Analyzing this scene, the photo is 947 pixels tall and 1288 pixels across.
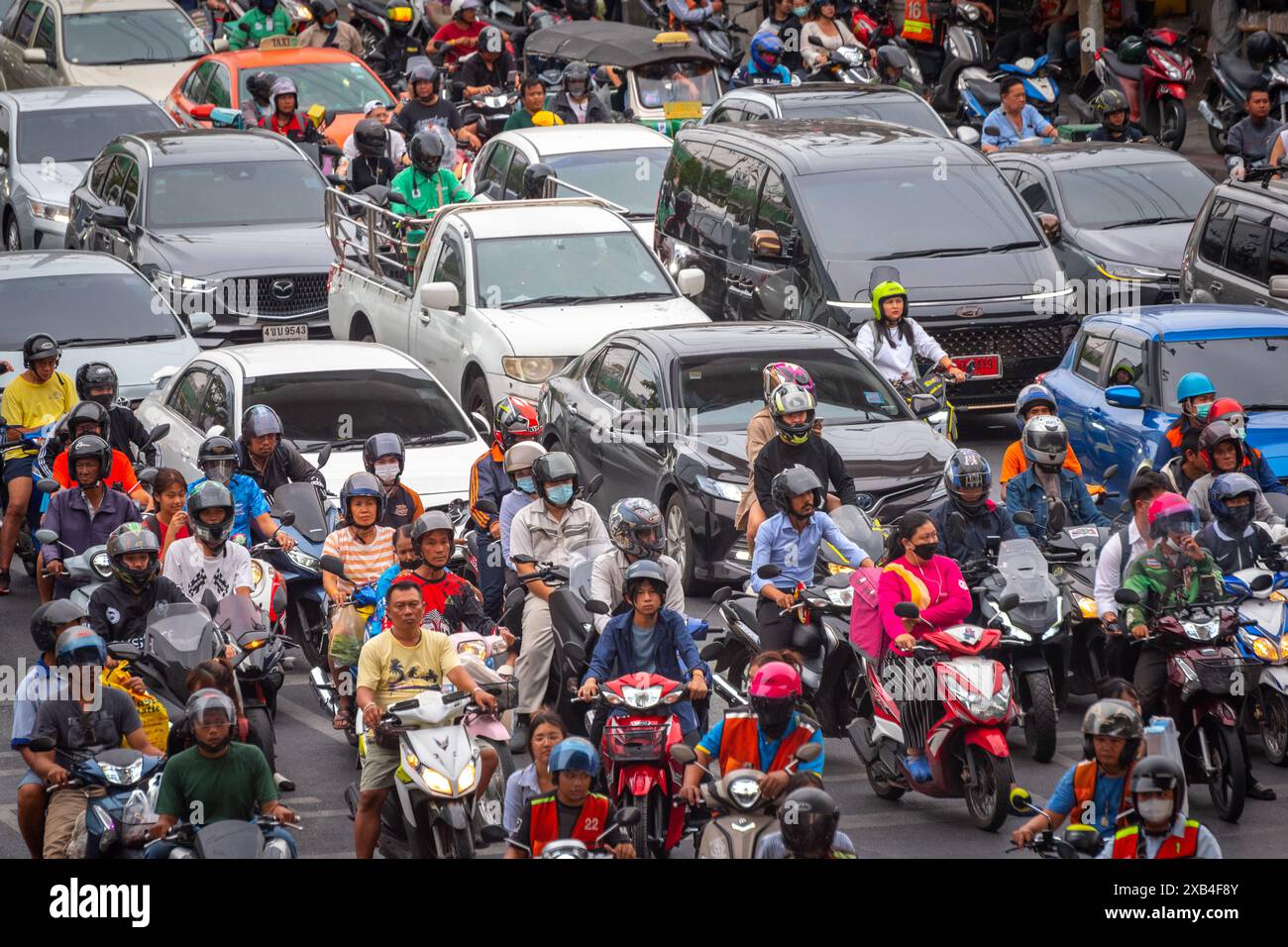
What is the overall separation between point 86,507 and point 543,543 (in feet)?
9.36

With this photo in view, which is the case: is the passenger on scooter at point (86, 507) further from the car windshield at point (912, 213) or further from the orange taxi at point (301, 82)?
the orange taxi at point (301, 82)

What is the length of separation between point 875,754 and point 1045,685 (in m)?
0.98

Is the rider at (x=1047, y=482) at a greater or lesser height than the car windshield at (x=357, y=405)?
greater

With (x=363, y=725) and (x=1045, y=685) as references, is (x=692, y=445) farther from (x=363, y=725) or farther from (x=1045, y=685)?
(x=363, y=725)

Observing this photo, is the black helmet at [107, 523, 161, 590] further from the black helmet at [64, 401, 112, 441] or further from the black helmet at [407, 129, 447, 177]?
the black helmet at [407, 129, 447, 177]

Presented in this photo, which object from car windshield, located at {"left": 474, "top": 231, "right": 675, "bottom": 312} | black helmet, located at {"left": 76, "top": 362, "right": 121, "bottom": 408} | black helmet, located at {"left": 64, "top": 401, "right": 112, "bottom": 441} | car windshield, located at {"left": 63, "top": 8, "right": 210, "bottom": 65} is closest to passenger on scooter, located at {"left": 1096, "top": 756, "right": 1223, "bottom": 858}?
black helmet, located at {"left": 64, "top": 401, "right": 112, "bottom": 441}

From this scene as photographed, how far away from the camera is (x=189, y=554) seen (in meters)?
11.6

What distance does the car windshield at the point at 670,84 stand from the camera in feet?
89.8

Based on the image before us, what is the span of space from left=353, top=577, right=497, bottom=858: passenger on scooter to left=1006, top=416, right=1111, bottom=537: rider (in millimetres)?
4093

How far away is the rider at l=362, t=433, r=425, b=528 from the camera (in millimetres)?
13023

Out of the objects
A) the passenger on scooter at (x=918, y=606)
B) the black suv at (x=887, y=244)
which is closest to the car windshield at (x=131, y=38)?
the black suv at (x=887, y=244)

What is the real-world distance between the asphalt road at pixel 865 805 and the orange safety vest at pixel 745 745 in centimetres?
76

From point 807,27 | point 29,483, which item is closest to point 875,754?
point 29,483

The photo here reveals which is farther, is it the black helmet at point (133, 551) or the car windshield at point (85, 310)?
the car windshield at point (85, 310)
